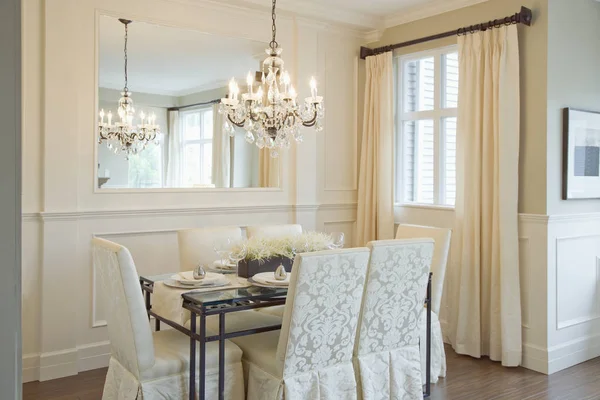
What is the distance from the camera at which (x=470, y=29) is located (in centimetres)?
441

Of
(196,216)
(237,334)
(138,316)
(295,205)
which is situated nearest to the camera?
(138,316)

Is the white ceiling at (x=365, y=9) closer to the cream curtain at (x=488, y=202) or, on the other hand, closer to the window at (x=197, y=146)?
the cream curtain at (x=488, y=202)

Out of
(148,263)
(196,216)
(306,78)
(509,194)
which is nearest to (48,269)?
(148,263)

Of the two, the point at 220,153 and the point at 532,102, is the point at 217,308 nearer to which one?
the point at 220,153

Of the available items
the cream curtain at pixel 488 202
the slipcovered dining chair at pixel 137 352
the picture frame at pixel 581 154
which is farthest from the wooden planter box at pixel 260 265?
the picture frame at pixel 581 154

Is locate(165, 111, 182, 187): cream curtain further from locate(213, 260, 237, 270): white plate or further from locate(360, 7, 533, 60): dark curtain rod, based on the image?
locate(360, 7, 533, 60): dark curtain rod

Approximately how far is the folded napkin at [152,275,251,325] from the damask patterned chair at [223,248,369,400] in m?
0.39

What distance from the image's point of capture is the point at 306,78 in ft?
16.6

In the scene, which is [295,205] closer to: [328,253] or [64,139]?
[64,139]

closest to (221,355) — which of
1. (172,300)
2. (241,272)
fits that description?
(172,300)

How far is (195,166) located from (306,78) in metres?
1.35

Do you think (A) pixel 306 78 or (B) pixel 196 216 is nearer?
(B) pixel 196 216

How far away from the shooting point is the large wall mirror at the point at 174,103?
13.3 ft

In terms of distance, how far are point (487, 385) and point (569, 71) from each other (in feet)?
7.77
